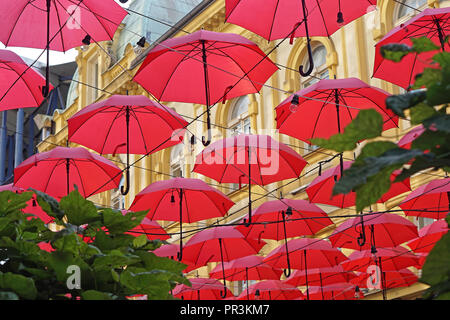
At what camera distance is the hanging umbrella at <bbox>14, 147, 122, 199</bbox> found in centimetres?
1386

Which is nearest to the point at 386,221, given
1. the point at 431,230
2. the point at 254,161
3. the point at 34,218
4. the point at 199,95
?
the point at 431,230

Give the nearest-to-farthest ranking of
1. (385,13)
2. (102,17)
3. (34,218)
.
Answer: (34,218), (102,17), (385,13)

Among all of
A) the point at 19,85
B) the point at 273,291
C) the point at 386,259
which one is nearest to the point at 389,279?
the point at 386,259

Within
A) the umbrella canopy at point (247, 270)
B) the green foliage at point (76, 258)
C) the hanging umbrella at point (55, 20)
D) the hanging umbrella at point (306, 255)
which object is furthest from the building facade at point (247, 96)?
the green foliage at point (76, 258)

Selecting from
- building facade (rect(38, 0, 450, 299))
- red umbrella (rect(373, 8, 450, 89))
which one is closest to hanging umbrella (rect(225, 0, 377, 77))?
red umbrella (rect(373, 8, 450, 89))

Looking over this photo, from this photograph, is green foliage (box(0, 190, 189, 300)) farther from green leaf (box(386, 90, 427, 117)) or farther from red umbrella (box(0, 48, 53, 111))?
red umbrella (box(0, 48, 53, 111))

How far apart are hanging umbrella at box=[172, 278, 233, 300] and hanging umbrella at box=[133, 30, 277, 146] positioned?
4.79 meters

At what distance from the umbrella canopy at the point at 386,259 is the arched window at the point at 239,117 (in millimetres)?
8051

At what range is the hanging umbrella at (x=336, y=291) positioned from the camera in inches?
614

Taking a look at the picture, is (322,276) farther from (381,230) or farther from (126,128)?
(126,128)

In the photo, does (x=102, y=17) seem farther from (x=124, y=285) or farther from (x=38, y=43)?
(x=124, y=285)

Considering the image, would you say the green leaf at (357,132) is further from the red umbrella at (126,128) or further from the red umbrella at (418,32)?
the red umbrella at (126,128)

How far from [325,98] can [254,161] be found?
2094mm

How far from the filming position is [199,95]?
12117 mm
